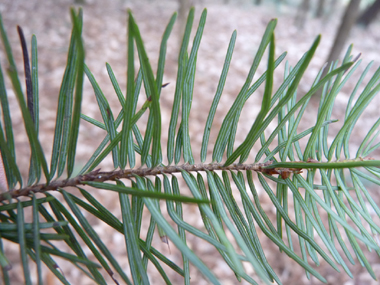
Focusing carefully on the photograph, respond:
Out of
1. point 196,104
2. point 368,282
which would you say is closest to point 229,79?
point 196,104

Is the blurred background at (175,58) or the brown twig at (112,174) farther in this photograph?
the blurred background at (175,58)

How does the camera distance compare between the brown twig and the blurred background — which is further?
the blurred background

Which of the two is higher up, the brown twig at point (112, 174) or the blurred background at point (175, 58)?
the blurred background at point (175, 58)

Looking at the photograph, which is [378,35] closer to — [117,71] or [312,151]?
[117,71]

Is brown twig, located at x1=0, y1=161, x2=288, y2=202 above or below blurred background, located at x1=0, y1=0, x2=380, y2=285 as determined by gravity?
below

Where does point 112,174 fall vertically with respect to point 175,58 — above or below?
below

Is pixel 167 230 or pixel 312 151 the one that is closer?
pixel 167 230

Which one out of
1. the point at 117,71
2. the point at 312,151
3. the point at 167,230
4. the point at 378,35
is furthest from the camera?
the point at 378,35

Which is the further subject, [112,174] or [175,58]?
[175,58]
